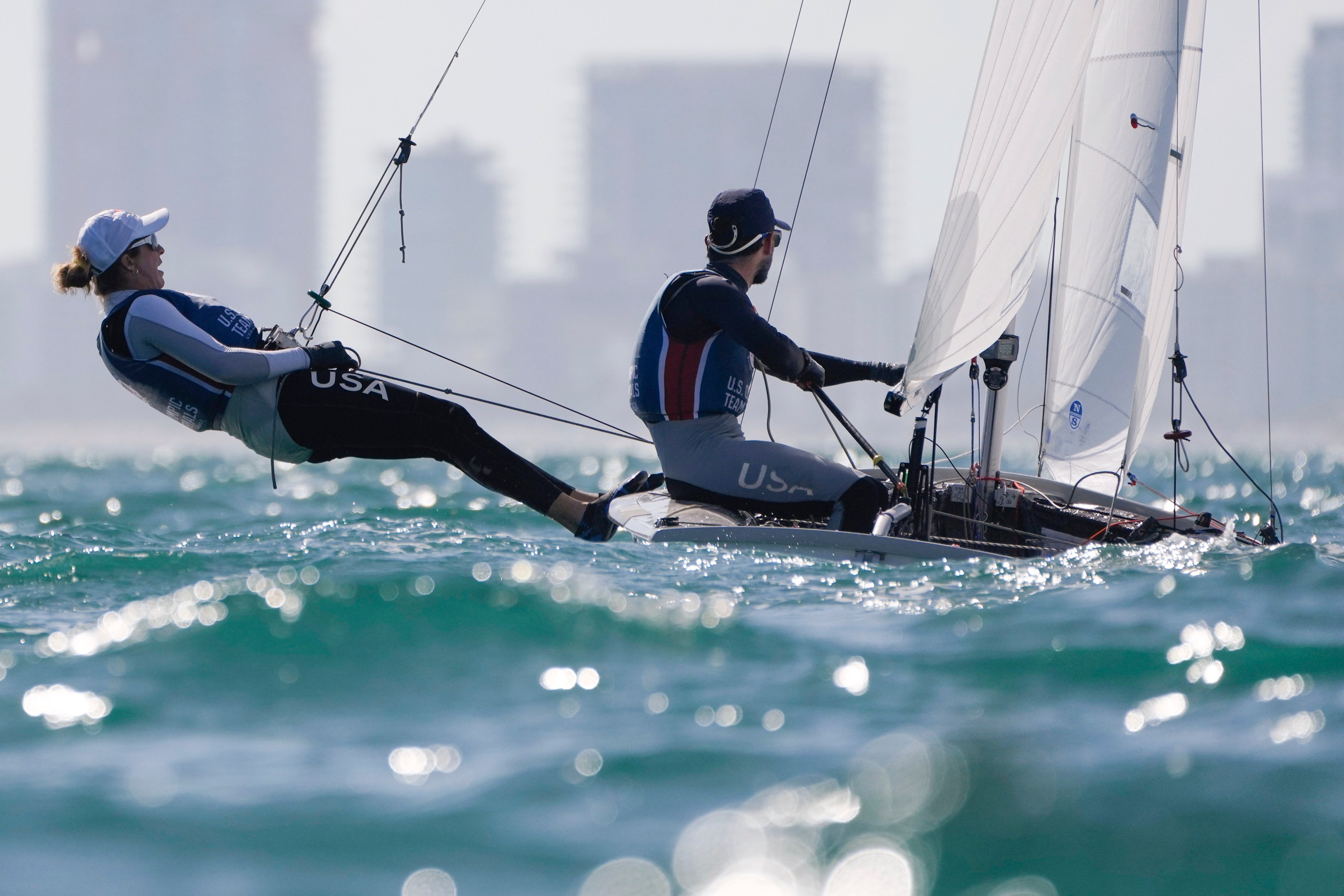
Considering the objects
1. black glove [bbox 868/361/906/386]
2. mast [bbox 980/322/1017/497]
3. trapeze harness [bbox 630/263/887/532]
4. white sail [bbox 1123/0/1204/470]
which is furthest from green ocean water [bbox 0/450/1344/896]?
white sail [bbox 1123/0/1204/470]

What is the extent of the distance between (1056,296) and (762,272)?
1951 millimetres

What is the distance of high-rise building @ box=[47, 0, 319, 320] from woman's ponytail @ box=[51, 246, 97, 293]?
13773 cm

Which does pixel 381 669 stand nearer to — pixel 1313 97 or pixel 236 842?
pixel 236 842

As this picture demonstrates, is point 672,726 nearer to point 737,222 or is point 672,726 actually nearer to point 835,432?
point 835,432

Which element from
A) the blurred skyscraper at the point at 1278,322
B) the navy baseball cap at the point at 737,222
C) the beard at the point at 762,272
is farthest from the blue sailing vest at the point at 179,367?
the blurred skyscraper at the point at 1278,322

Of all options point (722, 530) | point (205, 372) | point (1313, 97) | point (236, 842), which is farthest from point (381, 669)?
point (1313, 97)

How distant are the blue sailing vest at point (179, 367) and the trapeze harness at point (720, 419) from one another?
1.34 metres

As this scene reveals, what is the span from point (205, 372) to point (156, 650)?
4.86 feet

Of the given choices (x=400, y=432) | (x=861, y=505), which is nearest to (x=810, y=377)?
(x=861, y=505)

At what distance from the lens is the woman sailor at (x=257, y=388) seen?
4.36 metres

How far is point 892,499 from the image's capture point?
15.4 feet

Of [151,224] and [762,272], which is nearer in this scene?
[151,224]

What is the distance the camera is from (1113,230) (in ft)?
19.7

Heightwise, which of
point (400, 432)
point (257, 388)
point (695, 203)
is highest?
point (695, 203)
